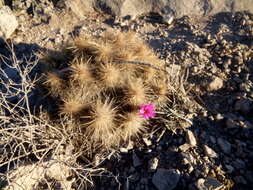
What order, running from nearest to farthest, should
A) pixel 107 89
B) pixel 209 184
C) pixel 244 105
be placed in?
pixel 209 184
pixel 107 89
pixel 244 105

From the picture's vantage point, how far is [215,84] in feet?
9.22

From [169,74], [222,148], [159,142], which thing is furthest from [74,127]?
[222,148]

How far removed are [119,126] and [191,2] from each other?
2.36m

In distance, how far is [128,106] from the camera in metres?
2.31

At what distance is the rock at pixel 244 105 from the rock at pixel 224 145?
1.49 feet

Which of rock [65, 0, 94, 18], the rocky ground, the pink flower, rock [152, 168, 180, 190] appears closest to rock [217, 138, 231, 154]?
the rocky ground

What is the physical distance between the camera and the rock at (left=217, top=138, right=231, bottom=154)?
230 cm

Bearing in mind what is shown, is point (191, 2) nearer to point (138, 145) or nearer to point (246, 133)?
point (246, 133)

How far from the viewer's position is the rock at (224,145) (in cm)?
230

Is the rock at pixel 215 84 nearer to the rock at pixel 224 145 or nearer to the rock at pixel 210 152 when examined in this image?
the rock at pixel 224 145

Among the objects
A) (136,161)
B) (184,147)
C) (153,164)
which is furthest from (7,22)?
(184,147)

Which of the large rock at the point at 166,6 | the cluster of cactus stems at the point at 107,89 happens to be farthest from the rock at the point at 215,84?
the large rock at the point at 166,6

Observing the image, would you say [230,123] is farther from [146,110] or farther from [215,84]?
[146,110]

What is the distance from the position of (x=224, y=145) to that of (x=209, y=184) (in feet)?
1.65
